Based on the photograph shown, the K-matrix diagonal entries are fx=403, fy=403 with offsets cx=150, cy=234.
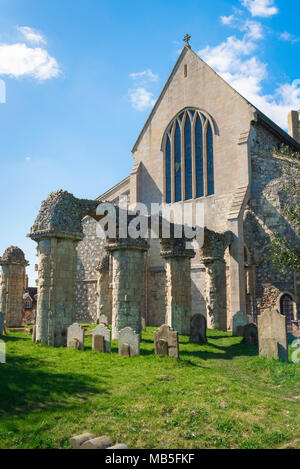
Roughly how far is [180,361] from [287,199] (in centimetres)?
1600

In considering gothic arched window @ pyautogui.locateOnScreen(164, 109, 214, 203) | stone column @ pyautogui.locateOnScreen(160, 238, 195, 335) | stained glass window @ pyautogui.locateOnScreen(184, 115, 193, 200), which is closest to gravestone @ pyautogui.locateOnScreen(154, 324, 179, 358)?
stone column @ pyautogui.locateOnScreen(160, 238, 195, 335)

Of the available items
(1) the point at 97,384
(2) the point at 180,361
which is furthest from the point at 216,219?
(1) the point at 97,384

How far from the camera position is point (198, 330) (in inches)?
611

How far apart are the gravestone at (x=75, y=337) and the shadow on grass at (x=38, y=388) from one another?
2.84 metres

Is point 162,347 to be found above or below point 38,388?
above

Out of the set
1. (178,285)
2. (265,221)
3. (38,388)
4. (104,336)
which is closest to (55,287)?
(104,336)

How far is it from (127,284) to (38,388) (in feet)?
26.3

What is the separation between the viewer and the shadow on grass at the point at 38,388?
683 centimetres

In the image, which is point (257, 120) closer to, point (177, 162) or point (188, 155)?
point (188, 155)

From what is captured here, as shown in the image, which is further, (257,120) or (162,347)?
(257,120)

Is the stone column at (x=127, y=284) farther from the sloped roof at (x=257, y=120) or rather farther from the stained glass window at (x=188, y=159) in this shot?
the sloped roof at (x=257, y=120)

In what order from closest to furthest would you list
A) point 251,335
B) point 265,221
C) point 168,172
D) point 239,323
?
point 251,335 < point 239,323 < point 265,221 < point 168,172

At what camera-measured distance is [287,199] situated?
2386 centimetres

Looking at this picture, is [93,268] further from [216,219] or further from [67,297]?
[67,297]
